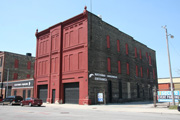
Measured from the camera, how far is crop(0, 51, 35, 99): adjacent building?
137 feet

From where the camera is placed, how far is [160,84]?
7088cm

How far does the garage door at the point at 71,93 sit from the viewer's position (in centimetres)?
2988

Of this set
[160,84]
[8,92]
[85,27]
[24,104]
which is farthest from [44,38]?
[160,84]

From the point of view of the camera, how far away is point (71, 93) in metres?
30.7

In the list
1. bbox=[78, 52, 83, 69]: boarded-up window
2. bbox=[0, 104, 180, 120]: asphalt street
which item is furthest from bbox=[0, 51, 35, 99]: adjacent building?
bbox=[0, 104, 180, 120]: asphalt street

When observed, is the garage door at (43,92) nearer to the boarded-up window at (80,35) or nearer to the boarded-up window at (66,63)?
the boarded-up window at (66,63)

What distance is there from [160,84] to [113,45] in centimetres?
4402

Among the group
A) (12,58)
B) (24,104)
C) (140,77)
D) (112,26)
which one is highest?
(112,26)

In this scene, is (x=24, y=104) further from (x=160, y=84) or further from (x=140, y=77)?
(x=160, y=84)

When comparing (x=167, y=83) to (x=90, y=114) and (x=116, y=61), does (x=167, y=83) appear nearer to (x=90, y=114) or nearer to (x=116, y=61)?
(x=116, y=61)

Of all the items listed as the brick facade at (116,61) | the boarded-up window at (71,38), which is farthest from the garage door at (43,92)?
the brick facade at (116,61)

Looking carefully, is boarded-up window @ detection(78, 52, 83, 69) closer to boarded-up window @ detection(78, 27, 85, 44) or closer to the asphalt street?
boarded-up window @ detection(78, 27, 85, 44)

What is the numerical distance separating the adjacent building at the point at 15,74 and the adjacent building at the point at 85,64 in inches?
190

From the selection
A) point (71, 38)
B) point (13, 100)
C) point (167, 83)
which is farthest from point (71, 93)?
point (167, 83)
